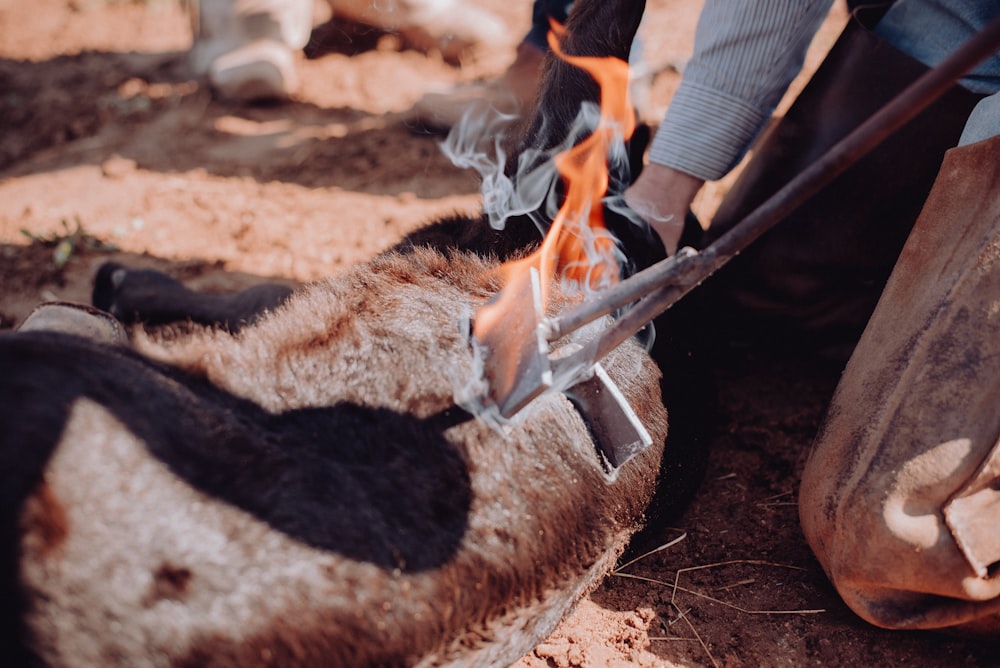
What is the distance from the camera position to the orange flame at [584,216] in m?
1.69

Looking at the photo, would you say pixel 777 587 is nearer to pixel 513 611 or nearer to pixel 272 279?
pixel 513 611

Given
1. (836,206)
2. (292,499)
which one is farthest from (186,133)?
(292,499)

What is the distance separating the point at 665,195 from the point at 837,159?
116 cm

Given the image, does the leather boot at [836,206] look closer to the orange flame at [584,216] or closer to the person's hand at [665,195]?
the person's hand at [665,195]

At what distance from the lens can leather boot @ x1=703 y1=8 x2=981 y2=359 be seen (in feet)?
7.79

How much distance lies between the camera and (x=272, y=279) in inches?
122

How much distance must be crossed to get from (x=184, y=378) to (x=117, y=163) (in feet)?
10.0

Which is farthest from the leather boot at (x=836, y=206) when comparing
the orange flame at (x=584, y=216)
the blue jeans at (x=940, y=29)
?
the orange flame at (x=584, y=216)

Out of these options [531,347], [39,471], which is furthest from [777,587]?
[39,471]

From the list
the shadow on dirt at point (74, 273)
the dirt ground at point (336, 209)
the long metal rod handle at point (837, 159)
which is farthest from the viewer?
the shadow on dirt at point (74, 273)

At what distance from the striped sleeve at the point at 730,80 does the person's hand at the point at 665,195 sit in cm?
3

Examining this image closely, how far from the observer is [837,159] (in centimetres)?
111

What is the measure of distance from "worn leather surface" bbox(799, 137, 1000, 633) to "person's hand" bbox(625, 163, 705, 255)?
0.69 meters

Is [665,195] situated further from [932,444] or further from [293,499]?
[293,499]
